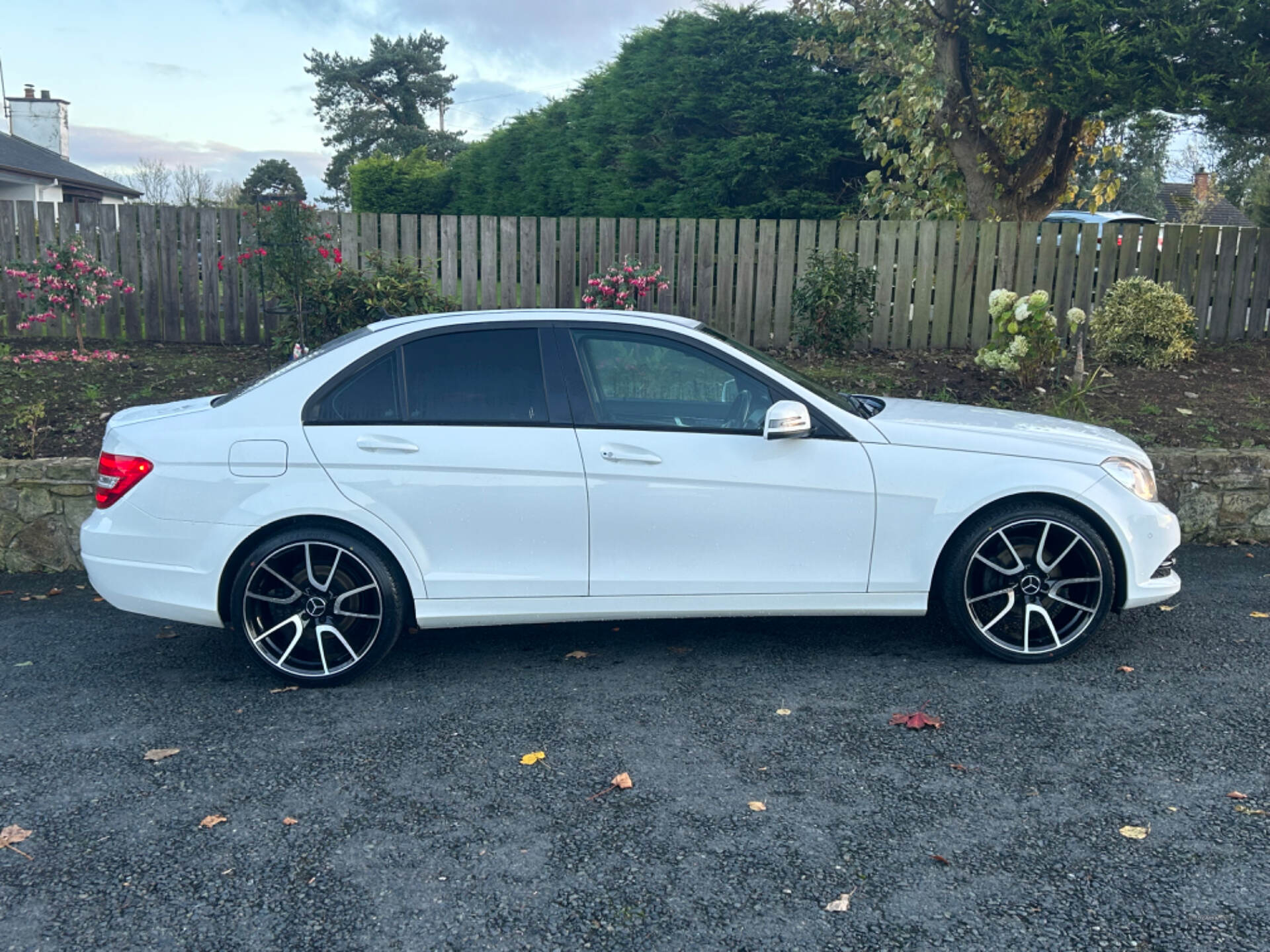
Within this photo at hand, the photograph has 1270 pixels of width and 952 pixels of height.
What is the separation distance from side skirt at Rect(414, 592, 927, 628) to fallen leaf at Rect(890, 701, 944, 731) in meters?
0.58

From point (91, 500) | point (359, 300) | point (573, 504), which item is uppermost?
point (359, 300)

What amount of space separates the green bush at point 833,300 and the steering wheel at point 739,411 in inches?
230

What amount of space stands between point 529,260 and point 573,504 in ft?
23.2

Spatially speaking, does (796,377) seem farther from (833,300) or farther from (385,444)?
(833,300)

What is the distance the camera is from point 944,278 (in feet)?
36.1

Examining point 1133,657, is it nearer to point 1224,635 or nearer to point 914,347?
point 1224,635

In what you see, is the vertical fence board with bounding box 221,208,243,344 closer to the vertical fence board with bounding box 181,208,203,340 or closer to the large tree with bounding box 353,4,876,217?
the vertical fence board with bounding box 181,208,203,340

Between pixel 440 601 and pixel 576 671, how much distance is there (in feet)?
2.39

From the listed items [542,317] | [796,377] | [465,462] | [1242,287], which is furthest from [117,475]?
[1242,287]

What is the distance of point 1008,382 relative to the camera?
920cm

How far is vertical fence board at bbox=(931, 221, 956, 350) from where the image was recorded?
10.9 m

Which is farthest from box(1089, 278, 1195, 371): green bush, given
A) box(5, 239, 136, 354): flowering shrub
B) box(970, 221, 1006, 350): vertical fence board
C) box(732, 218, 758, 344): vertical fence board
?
box(5, 239, 136, 354): flowering shrub

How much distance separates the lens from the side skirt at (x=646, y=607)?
4.54 meters

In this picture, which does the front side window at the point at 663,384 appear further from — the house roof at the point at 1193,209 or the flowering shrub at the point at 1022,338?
the house roof at the point at 1193,209
